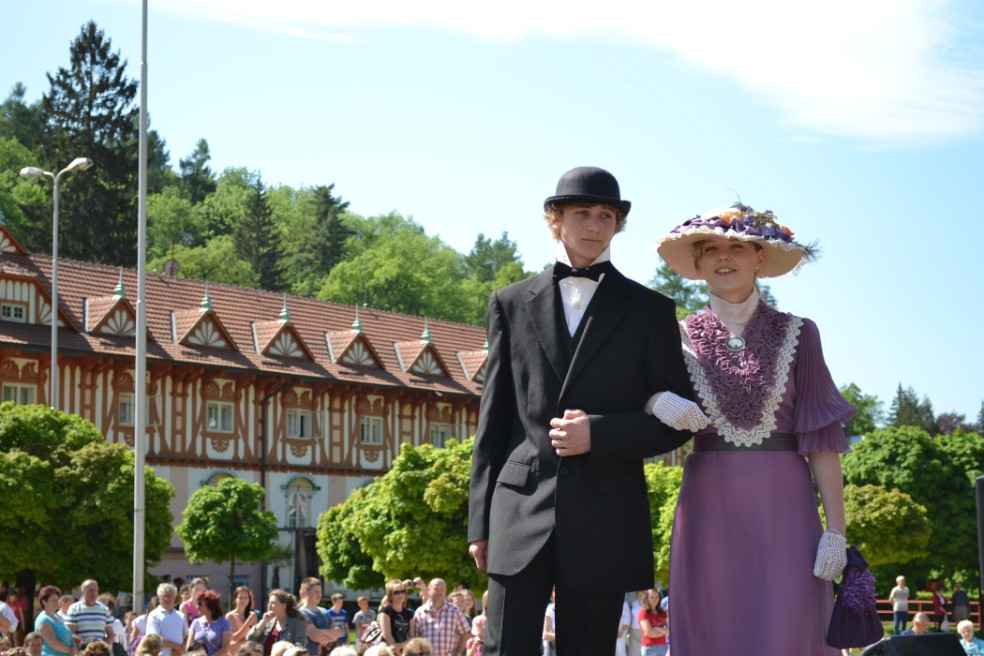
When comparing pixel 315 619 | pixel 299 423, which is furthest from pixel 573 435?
pixel 299 423

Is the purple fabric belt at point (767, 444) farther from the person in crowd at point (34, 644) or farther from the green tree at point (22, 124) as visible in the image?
the green tree at point (22, 124)

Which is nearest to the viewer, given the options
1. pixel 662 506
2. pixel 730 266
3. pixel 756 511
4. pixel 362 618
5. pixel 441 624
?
pixel 756 511

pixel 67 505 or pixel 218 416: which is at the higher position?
pixel 218 416

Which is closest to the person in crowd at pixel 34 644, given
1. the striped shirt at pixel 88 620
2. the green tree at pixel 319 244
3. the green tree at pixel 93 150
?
the striped shirt at pixel 88 620

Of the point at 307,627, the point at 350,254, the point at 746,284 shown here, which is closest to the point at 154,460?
the point at 307,627

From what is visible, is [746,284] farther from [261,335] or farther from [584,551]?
[261,335]

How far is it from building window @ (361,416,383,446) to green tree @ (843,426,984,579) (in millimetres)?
17749

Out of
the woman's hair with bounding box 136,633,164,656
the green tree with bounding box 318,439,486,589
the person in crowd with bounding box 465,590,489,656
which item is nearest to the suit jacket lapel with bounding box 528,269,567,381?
the woman's hair with bounding box 136,633,164,656

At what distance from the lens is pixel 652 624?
1770 centimetres

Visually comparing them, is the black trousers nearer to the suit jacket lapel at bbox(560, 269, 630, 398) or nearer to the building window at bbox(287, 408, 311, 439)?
the suit jacket lapel at bbox(560, 269, 630, 398)

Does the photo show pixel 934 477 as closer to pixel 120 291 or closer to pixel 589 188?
pixel 120 291

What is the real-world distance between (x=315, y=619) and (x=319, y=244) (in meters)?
88.3

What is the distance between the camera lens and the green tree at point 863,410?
108356 millimetres

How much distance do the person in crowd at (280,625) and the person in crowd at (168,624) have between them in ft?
4.78
